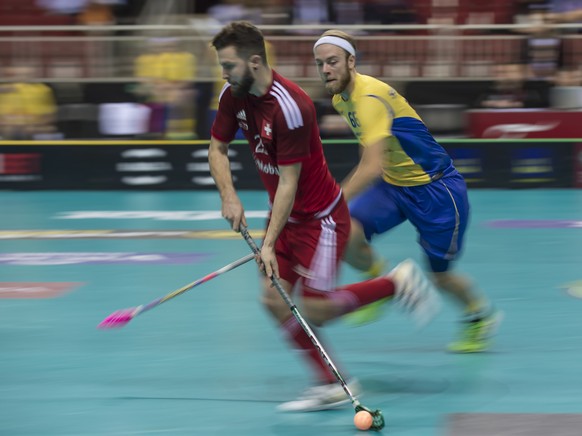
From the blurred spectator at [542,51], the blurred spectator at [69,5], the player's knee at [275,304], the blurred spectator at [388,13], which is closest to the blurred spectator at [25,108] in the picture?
the blurred spectator at [69,5]

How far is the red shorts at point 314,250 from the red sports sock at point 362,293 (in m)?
0.11

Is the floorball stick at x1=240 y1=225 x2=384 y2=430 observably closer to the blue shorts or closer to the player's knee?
the player's knee

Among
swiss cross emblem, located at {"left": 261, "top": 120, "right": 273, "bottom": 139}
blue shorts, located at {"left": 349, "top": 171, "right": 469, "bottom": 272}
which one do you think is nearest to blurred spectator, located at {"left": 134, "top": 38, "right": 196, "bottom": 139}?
blue shorts, located at {"left": 349, "top": 171, "right": 469, "bottom": 272}

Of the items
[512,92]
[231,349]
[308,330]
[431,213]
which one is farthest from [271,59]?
[308,330]

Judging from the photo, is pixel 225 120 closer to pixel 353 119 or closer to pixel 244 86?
pixel 244 86

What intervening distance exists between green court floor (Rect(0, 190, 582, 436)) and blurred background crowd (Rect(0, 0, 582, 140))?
4712mm

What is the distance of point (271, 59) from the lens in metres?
17.2

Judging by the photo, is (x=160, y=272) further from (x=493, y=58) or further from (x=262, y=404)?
(x=493, y=58)

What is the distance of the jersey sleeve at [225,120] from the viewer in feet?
20.6

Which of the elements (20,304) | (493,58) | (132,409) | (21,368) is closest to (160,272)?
(20,304)

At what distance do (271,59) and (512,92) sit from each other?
354cm

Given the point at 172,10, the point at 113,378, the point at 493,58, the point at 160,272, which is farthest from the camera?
the point at 172,10

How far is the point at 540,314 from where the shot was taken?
334 inches

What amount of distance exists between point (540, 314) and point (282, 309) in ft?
9.52
